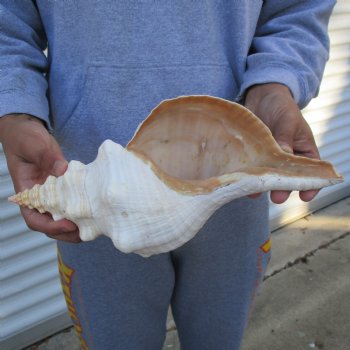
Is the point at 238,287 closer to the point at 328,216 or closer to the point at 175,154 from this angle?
the point at 175,154

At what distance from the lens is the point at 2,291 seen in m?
1.43

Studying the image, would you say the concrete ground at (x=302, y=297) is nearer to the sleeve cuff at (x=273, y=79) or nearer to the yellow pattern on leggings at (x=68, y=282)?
the yellow pattern on leggings at (x=68, y=282)

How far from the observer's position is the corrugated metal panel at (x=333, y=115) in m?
1.99

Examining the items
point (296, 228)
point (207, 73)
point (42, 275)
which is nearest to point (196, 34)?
point (207, 73)

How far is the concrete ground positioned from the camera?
4.98 ft

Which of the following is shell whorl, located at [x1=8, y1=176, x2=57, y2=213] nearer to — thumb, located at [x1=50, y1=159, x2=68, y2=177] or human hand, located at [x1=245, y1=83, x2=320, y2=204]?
thumb, located at [x1=50, y1=159, x2=68, y2=177]

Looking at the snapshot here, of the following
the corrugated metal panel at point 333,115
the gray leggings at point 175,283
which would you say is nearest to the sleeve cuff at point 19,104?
the gray leggings at point 175,283

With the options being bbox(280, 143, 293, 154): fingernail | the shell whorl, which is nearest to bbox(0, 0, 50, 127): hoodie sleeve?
the shell whorl

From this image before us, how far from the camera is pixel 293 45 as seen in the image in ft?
2.67

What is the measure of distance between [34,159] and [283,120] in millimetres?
404

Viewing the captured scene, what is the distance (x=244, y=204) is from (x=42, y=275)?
963 mm

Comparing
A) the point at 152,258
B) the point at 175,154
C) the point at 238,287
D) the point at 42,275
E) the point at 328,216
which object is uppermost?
Answer: the point at 175,154

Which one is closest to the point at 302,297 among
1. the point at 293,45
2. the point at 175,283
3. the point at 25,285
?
the point at 175,283

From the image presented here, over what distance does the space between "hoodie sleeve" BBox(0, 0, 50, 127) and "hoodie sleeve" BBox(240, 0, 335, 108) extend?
1.17 ft
